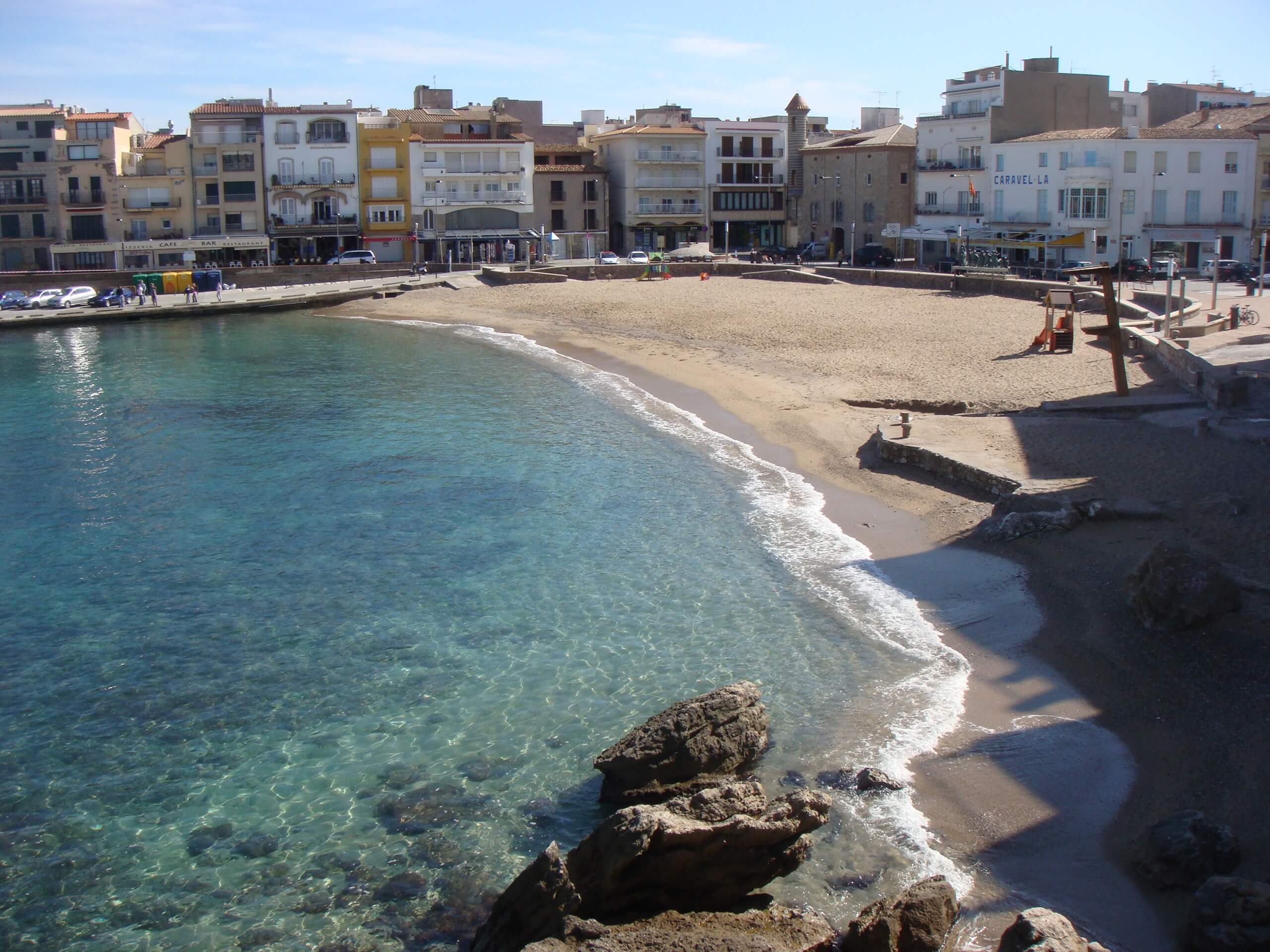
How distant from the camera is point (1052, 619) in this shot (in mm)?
14953

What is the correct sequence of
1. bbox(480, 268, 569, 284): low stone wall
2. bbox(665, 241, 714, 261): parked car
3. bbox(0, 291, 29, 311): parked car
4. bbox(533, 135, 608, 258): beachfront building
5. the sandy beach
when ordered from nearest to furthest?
the sandy beach → bbox(0, 291, 29, 311): parked car → bbox(480, 268, 569, 284): low stone wall → bbox(665, 241, 714, 261): parked car → bbox(533, 135, 608, 258): beachfront building

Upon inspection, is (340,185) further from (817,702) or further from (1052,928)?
(1052,928)

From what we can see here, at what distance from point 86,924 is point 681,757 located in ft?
17.6

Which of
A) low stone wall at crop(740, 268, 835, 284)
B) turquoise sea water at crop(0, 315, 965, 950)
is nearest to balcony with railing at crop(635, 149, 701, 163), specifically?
low stone wall at crop(740, 268, 835, 284)

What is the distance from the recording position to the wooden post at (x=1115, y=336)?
2588 centimetres

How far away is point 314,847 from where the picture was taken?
35.2 feet

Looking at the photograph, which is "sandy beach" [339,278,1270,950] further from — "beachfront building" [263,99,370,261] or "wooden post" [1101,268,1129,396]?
"beachfront building" [263,99,370,261]

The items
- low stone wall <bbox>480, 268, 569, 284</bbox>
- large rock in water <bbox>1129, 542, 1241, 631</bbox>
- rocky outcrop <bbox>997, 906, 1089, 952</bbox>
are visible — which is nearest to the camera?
rocky outcrop <bbox>997, 906, 1089, 952</bbox>

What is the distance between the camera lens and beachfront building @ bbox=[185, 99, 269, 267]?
71438 millimetres

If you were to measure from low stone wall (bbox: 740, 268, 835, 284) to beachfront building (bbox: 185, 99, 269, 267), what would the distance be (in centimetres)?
3044

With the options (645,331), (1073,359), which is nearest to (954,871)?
(1073,359)

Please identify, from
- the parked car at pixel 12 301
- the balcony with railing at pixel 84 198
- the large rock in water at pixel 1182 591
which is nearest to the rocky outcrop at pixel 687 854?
the large rock in water at pixel 1182 591

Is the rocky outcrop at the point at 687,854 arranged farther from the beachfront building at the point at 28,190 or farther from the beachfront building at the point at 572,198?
the beachfront building at the point at 28,190

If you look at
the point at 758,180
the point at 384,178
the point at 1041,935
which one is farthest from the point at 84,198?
the point at 1041,935
